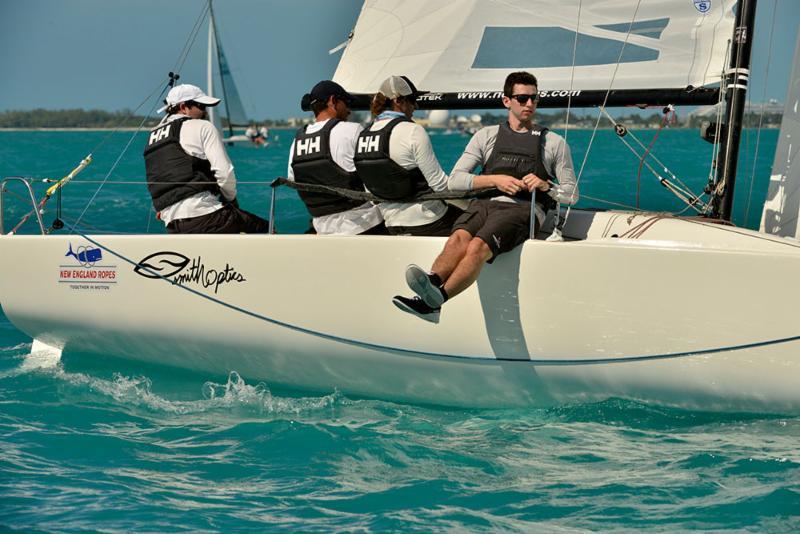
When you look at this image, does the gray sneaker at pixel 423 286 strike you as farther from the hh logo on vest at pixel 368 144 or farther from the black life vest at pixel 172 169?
the black life vest at pixel 172 169

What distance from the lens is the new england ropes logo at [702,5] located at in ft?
16.7

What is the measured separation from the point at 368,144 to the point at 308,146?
1.33 ft

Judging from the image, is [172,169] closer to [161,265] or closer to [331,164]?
[161,265]

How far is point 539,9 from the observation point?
560cm

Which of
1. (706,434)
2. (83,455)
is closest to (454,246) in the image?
(706,434)

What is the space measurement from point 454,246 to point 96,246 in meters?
2.02

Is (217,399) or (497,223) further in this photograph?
(217,399)

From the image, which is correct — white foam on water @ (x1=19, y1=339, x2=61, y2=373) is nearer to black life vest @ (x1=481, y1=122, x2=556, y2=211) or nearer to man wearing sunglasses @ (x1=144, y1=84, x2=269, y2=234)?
man wearing sunglasses @ (x1=144, y1=84, x2=269, y2=234)

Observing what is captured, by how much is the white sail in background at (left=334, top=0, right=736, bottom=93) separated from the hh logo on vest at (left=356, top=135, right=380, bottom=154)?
151 cm

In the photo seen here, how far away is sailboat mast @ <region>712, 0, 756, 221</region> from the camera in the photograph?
4.86 meters

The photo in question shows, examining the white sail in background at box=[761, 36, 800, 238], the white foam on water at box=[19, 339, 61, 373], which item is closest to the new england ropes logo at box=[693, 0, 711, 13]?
the white sail in background at box=[761, 36, 800, 238]

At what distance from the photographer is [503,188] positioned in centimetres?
420

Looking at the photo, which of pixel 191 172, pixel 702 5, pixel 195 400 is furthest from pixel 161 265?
pixel 702 5

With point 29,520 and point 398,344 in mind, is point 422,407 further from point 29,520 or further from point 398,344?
point 29,520
